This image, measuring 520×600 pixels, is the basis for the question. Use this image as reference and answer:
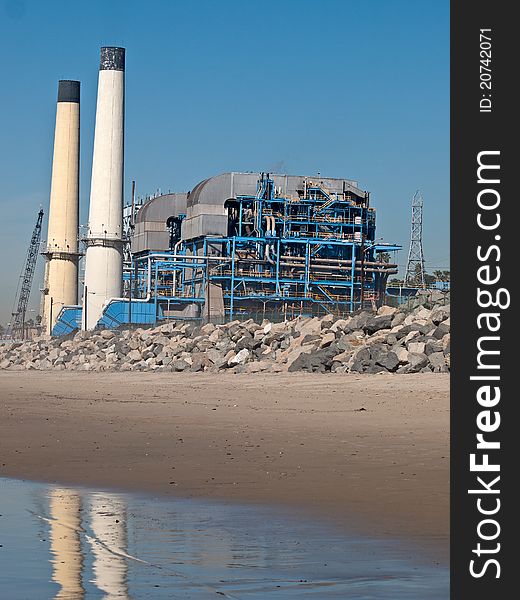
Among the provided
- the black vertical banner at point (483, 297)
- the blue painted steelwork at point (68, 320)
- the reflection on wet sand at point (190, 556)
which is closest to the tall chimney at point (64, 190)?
the blue painted steelwork at point (68, 320)

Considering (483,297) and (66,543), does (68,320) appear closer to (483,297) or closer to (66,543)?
(66,543)

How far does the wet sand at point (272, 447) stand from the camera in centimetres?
1052

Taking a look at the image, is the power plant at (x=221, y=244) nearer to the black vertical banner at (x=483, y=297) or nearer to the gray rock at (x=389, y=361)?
the gray rock at (x=389, y=361)

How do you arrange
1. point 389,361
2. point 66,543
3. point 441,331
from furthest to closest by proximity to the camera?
1. point 441,331
2. point 389,361
3. point 66,543

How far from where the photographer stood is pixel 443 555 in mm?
7859

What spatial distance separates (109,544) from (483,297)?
389cm

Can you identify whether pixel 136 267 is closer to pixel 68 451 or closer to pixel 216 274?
pixel 216 274

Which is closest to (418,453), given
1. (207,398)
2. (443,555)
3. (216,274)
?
(443,555)

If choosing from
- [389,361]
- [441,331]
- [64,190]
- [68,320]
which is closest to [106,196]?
[64,190]

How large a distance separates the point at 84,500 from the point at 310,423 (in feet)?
27.9

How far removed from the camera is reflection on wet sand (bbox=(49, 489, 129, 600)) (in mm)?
6977

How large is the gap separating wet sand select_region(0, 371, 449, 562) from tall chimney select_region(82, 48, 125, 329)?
4413 centimetres

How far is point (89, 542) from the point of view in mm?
8500

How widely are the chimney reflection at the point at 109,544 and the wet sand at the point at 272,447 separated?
976mm
